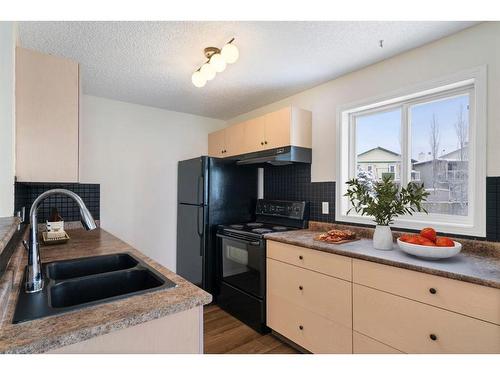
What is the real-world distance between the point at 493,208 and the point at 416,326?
83cm

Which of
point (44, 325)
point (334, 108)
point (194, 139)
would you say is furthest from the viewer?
point (194, 139)

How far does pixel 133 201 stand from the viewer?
10.2 feet

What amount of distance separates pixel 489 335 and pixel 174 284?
1.38 metres

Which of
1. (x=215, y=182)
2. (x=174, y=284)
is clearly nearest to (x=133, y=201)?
(x=215, y=182)

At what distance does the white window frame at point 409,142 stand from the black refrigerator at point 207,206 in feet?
3.66

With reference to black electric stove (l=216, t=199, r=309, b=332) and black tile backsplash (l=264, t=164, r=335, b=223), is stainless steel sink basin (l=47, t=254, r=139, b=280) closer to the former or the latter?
black electric stove (l=216, t=199, r=309, b=332)

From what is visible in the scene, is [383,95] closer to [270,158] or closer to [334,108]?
[334,108]

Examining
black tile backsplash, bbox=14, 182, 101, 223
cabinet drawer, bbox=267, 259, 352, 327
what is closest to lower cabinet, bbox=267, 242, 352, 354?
cabinet drawer, bbox=267, 259, 352, 327

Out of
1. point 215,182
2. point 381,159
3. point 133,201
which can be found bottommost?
point 133,201

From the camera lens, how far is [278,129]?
258 centimetres

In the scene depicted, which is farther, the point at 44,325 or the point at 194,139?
the point at 194,139

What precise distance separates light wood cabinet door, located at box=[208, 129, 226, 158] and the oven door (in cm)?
113

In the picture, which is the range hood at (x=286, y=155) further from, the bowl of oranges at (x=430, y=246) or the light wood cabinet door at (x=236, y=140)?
the bowl of oranges at (x=430, y=246)

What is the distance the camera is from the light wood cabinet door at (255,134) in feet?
9.02
